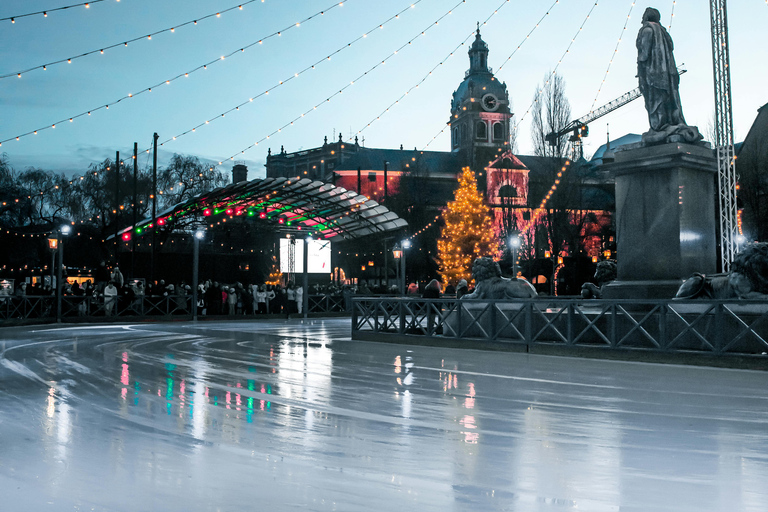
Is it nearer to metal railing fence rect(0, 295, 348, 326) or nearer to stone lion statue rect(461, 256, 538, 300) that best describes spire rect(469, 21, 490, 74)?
metal railing fence rect(0, 295, 348, 326)

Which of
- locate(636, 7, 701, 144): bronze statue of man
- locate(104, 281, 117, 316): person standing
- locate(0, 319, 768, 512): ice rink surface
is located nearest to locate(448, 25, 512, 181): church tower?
locate(104, 281, 117, 316): person standing

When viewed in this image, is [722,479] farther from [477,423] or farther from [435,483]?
[477,423]

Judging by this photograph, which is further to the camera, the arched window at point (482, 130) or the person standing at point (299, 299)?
the arched window at point (482, 130)

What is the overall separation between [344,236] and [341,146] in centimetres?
6924

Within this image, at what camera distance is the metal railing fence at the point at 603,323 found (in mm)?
9219

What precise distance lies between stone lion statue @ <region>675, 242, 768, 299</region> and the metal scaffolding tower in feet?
18.9

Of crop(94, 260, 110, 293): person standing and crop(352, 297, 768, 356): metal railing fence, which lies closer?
crop(352, 297, 768, 356): metal railing fence

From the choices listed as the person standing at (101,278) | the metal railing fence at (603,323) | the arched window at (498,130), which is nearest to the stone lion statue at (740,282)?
the metal railing fence at (603,323)

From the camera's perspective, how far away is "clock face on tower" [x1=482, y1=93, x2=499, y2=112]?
9662cm

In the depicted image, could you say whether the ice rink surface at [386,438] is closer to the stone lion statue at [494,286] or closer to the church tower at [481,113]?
the stone lion statue at [494,286]

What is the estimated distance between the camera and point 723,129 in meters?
15.3

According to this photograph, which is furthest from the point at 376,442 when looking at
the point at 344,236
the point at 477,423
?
the point at 344,236

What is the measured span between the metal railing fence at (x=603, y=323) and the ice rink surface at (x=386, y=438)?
1.91 feet

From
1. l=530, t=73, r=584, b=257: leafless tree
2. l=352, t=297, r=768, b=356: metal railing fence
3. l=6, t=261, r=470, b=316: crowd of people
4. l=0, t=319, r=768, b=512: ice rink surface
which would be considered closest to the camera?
l=0, t=319, r=768, b=512: ice rink surface
